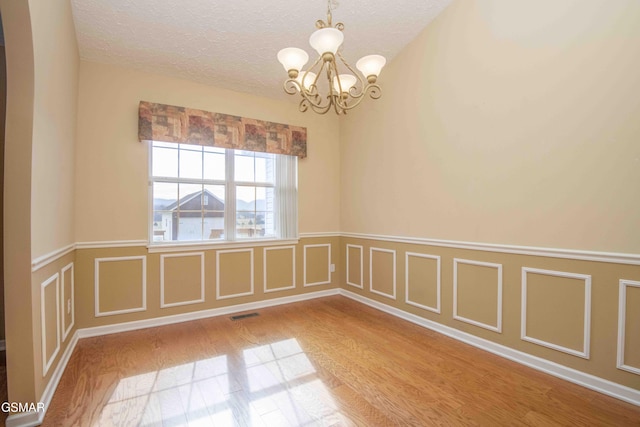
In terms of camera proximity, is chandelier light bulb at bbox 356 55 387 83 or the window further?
the window

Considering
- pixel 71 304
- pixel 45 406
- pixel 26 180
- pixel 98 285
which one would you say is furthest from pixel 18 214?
pixel 98 285

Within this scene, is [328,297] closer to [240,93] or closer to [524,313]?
[524,313]

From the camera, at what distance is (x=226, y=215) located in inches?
148

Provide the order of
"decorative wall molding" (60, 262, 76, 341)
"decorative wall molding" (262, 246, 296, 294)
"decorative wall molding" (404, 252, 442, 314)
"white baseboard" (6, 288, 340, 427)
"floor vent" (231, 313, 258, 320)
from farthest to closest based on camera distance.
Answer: "decorative wall molding" (262, 246, 296, 294)
"floor vent" (231, 313, 258, 320)
"decorative wall molding" (404, 252, 442, 314)
"decorative wall molding" (60, 262, 76, 341)
"white baseboard" (6, 288, 340, 427)

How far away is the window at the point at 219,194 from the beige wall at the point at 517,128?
4.43 feet

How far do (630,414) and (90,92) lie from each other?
4944 mm

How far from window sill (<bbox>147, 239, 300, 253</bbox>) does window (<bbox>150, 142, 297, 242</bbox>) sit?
83mm

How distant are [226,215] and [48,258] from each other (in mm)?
1897

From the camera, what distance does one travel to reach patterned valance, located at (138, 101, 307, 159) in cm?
319

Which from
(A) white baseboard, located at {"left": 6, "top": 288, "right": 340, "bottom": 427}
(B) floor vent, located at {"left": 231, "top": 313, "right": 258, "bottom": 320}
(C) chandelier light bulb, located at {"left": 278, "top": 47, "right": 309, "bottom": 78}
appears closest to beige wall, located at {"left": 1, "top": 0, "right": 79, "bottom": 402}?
(A) white baseboard, located at {"left": 6, "top": 288, "right": 340, "bottom": 427}

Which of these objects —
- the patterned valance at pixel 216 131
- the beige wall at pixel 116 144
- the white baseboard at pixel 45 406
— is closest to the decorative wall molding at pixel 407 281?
the patterned valance at pixel 216 131

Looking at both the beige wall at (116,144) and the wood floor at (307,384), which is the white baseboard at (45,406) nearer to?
the wood floor at (307,384)

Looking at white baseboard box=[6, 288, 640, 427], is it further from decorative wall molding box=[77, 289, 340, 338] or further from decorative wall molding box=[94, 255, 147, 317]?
decorative wall molding box=[94, 255, 147, 317]

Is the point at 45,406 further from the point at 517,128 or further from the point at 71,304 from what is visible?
the point at 517,128
